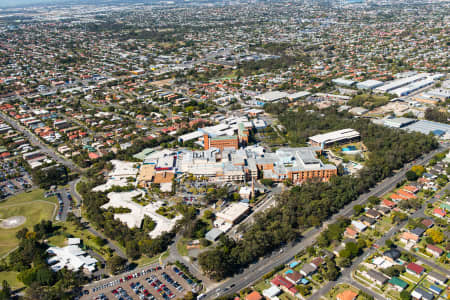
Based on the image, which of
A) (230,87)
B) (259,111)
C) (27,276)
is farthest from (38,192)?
(230,87)

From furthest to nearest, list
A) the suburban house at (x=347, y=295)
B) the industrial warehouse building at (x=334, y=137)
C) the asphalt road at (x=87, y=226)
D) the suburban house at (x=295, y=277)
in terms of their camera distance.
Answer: the industrial warehouse building at (x=334, y=137), the asphalt road at (x=87, y=226), the suburban house at (x=295, y=277), the suburban house at (x=347, y=295)

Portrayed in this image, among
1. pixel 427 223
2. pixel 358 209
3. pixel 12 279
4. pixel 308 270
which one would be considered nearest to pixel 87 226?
pixel 12 279

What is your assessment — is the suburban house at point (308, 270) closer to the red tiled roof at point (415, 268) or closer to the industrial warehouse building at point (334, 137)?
the red tiled roof at point (415, 268)

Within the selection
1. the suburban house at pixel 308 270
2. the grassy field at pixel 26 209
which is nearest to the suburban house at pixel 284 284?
the suburban house at pixel 308 270

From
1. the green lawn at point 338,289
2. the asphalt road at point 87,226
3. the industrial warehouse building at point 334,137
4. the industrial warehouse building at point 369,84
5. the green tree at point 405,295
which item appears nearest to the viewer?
the green tree at point 405,295

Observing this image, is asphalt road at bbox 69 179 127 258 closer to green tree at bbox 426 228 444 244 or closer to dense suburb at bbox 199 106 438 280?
dense suburb at bbox 199 106 438 280

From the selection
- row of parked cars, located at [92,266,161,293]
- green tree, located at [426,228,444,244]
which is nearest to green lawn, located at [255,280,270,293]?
row of parked cars, located at [92,266,161,293]

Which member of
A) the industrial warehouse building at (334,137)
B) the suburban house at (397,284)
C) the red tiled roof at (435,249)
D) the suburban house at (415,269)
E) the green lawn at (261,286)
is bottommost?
the green lawn at (261,286)
